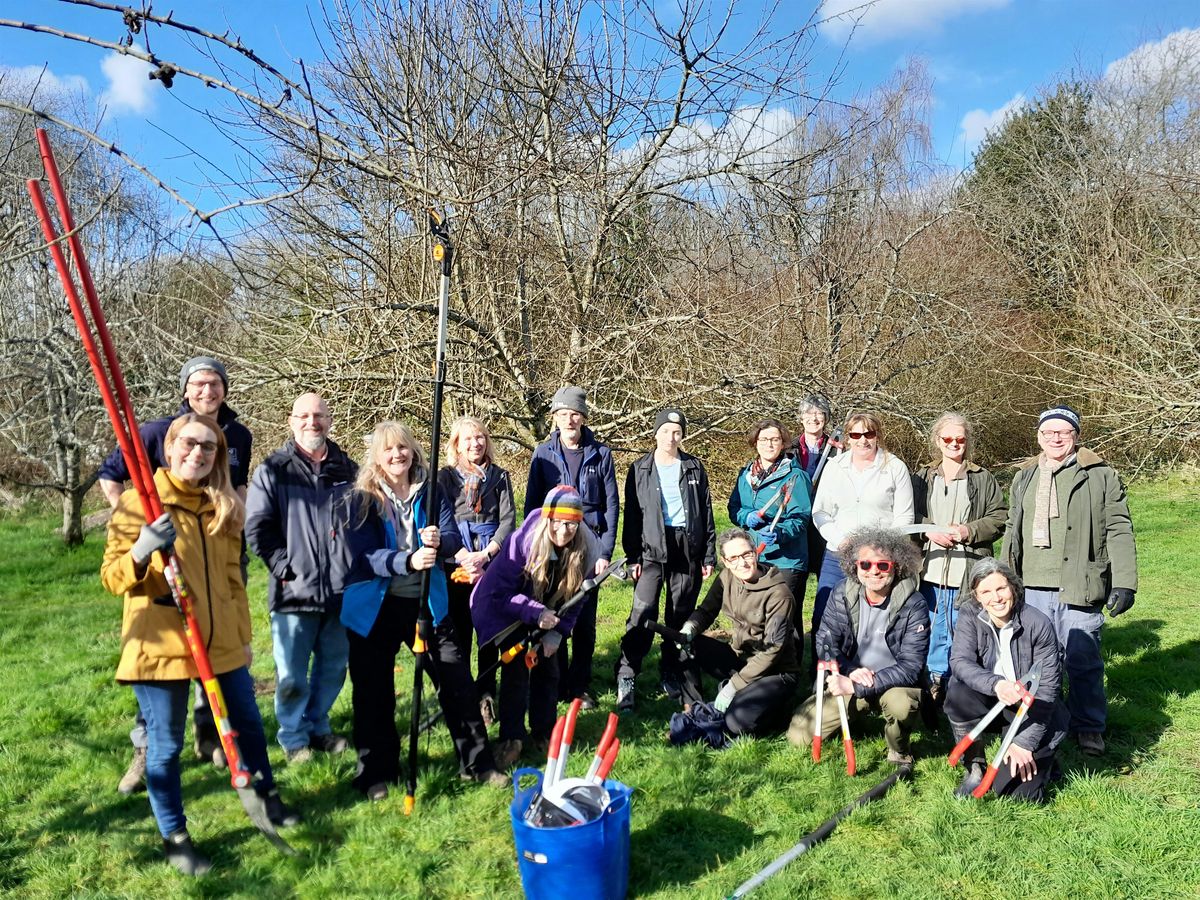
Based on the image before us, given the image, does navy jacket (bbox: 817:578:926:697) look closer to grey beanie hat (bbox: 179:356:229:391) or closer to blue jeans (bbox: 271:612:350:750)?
blue jeans (bbox: 271:612:350:750)

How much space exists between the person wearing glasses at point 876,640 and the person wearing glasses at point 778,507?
0.46m

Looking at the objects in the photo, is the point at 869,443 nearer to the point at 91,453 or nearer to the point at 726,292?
the point at 726,292

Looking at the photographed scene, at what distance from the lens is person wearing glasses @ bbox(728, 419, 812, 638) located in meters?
5.01

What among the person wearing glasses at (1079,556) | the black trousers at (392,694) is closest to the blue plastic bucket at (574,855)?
the black trousers at (392,694)

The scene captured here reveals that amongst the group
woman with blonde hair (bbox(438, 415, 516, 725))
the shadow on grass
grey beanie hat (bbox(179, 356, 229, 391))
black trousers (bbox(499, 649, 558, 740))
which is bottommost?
the shadow on grass

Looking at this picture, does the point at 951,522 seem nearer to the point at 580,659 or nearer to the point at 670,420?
the point at 670,420

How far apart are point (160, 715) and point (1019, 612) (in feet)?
12.3

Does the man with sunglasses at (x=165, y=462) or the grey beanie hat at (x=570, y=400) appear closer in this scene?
the man with sunglasses at (x=165, y=462)

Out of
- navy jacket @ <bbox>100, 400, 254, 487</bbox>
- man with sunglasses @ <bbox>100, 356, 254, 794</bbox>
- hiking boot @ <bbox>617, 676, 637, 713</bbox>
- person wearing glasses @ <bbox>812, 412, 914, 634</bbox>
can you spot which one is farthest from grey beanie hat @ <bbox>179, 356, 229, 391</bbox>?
person wearing glasses @ <bbox>812, 412, 914, 634</bbox>

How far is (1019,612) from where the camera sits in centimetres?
402

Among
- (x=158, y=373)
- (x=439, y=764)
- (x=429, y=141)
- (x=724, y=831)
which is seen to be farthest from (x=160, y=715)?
(x=158, y=373)

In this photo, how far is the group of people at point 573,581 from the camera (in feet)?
10.9

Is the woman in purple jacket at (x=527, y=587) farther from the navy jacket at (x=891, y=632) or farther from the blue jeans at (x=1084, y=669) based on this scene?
the blue jeans at (x=1084, y=669)

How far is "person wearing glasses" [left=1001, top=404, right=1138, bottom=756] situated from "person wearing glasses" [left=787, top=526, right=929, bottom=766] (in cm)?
71
